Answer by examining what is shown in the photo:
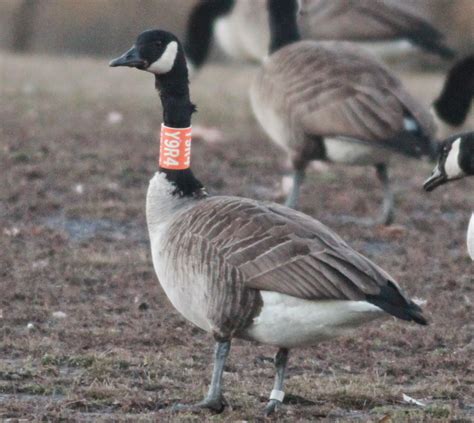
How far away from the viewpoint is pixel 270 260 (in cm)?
533

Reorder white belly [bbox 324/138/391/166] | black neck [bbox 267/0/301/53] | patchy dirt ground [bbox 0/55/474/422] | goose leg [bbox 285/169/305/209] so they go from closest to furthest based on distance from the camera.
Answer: patchy dirt ground [bbox 0/55/474/422]
white belly [bbox 324/138/391/166]
goose leg [bbox 285/169/305/209]
black neck [bbox 267/0/301/53]

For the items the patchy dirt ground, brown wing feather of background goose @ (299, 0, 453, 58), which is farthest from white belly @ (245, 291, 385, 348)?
brown wing feather of background goose @ (299, 0, 453, 58)

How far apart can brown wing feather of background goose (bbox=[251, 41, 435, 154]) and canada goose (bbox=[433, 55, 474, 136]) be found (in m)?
1.84

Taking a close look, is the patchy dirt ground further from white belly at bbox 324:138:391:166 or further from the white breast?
white belly at bbox 324:138:391:166

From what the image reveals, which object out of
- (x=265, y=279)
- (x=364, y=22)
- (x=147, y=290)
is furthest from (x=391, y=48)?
(x=265, y=279)

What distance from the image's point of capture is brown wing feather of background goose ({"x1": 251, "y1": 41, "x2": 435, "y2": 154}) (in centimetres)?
929

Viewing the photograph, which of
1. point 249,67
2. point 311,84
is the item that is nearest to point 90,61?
point 249,67

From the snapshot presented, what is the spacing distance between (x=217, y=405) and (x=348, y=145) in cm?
437

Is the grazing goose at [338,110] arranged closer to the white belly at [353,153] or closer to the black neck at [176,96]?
the white belly at [353,153]

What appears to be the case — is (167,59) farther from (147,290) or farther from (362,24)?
(362,24)

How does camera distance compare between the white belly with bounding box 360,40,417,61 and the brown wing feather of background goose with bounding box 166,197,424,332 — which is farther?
the white belly with bounding box 360,40,417,61

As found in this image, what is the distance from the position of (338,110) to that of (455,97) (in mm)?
2533

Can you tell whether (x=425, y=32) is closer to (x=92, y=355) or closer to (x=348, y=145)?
(x=348, y=145)

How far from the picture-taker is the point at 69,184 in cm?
1082
